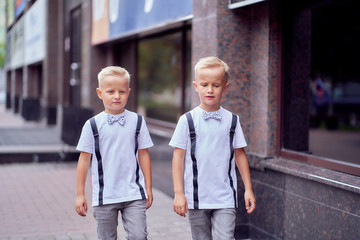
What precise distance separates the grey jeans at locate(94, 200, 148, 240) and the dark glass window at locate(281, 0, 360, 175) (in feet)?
6.16

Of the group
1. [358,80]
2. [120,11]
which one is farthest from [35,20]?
[358,80]

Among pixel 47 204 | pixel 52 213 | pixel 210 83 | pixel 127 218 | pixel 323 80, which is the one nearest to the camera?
pixel 210 83

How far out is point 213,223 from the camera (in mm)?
3523

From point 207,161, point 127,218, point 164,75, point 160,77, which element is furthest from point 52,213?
point 160,77

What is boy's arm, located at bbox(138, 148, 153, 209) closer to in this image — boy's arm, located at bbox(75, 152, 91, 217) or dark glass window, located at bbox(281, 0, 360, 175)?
boy's arm, located at bbox(75, 152, 91, 217)

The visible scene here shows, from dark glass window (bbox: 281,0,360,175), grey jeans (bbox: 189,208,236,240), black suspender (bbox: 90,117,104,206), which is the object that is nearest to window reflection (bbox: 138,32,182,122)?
dark glass window (bbox: 281,0,360,175)

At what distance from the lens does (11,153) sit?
10.8 metres

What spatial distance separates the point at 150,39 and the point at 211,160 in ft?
21.9

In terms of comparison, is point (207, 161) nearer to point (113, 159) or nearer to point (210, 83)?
point (210, 83)

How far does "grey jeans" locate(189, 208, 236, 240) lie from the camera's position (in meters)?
3.46

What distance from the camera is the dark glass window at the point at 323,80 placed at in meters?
5.40

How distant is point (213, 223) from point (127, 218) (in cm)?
57

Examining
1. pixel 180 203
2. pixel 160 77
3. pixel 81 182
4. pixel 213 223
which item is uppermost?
pixel 160 77

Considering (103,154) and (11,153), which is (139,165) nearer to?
(103,154)
